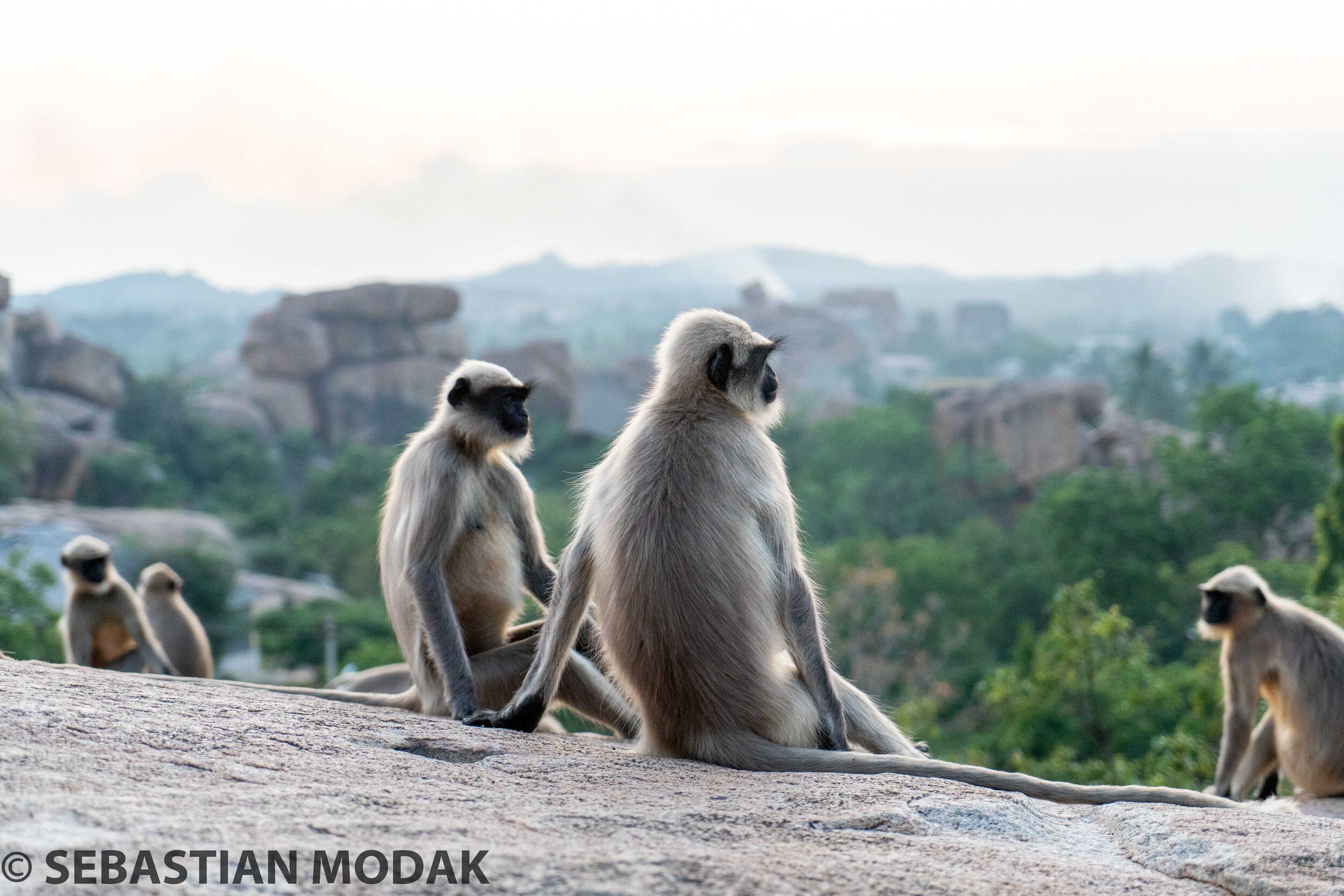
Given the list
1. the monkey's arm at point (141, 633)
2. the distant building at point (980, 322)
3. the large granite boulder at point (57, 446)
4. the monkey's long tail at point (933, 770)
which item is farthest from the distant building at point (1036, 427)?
the distant building at point (980, 322)

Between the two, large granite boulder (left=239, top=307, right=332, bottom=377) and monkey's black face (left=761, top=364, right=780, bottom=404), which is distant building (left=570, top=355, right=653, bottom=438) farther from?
monkey's black face (left=761, top=364, right=780, bottom=404)

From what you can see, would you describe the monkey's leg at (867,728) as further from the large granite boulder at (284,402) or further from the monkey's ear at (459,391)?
the large granite boulder at (284,402)

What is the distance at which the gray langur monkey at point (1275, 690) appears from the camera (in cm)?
494

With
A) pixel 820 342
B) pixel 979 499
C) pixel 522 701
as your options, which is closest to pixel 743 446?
pixel 522 701

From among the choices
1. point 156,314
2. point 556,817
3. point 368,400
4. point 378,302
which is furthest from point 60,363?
point 156,314

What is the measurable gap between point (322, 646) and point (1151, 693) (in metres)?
16.5

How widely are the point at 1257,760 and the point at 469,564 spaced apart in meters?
3.43

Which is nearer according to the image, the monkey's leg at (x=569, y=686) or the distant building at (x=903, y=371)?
the monkey's leg at (x=569, y=686)

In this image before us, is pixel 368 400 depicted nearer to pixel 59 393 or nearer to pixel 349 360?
pixel 349 360

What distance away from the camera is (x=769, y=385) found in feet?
12.1

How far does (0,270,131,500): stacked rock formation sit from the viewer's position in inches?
1528

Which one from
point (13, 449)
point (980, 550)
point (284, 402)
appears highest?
point (284, 402)

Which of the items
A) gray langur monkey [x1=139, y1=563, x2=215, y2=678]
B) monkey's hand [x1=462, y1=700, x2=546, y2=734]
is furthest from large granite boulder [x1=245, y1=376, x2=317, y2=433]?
monkey's hand [x1=462, y1=700, x2=546, y2=734]

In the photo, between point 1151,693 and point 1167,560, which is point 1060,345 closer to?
point 1167,560
